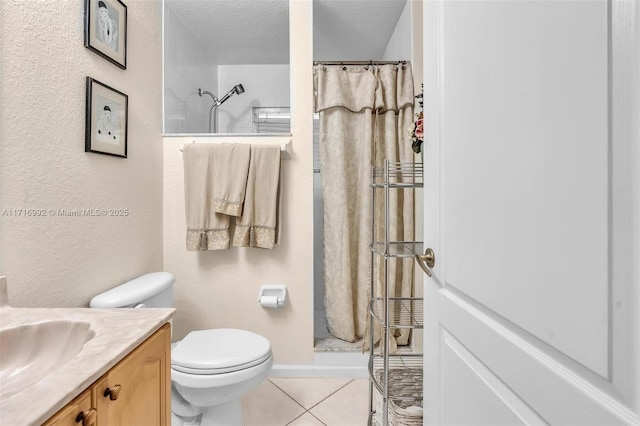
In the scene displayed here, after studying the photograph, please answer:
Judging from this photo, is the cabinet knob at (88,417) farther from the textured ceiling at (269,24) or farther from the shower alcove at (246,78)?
the textured ceiling at (269,24)

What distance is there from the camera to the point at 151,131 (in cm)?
183

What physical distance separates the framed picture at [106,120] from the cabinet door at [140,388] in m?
0.89

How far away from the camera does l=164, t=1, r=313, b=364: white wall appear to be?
197 cm

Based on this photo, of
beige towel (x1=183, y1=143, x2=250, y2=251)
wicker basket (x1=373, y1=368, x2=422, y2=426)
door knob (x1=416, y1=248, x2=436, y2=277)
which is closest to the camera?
door knob (x1=416, y1=248, x2=436, y2=277)

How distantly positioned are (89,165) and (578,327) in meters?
1.60

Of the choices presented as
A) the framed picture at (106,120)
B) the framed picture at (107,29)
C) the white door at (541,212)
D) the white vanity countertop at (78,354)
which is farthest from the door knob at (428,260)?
the framed picture at (107,29)

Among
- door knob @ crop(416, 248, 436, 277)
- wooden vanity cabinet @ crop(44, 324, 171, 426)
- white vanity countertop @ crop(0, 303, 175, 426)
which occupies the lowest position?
wooden vanity cabinet @ crop(44, 324, 171, 426)

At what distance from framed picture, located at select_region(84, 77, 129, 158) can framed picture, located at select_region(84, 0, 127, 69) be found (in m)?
0.14

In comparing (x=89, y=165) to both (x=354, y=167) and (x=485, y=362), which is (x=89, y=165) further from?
(x=485, y=362)

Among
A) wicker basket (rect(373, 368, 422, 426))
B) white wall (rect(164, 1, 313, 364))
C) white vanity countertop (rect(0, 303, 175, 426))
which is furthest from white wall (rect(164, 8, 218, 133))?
wicker basket (rect(373, 368, 422, 426))

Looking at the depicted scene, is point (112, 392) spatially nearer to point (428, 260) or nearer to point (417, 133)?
point (428, 260)

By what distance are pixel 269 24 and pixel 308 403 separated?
7.38 ft

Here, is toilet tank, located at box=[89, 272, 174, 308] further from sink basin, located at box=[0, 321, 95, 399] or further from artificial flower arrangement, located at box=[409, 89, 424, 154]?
artificial flower arrangement, located at box=[409, 89, 424, 154]

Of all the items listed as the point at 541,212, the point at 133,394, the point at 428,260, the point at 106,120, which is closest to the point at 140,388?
the point at 133,394
